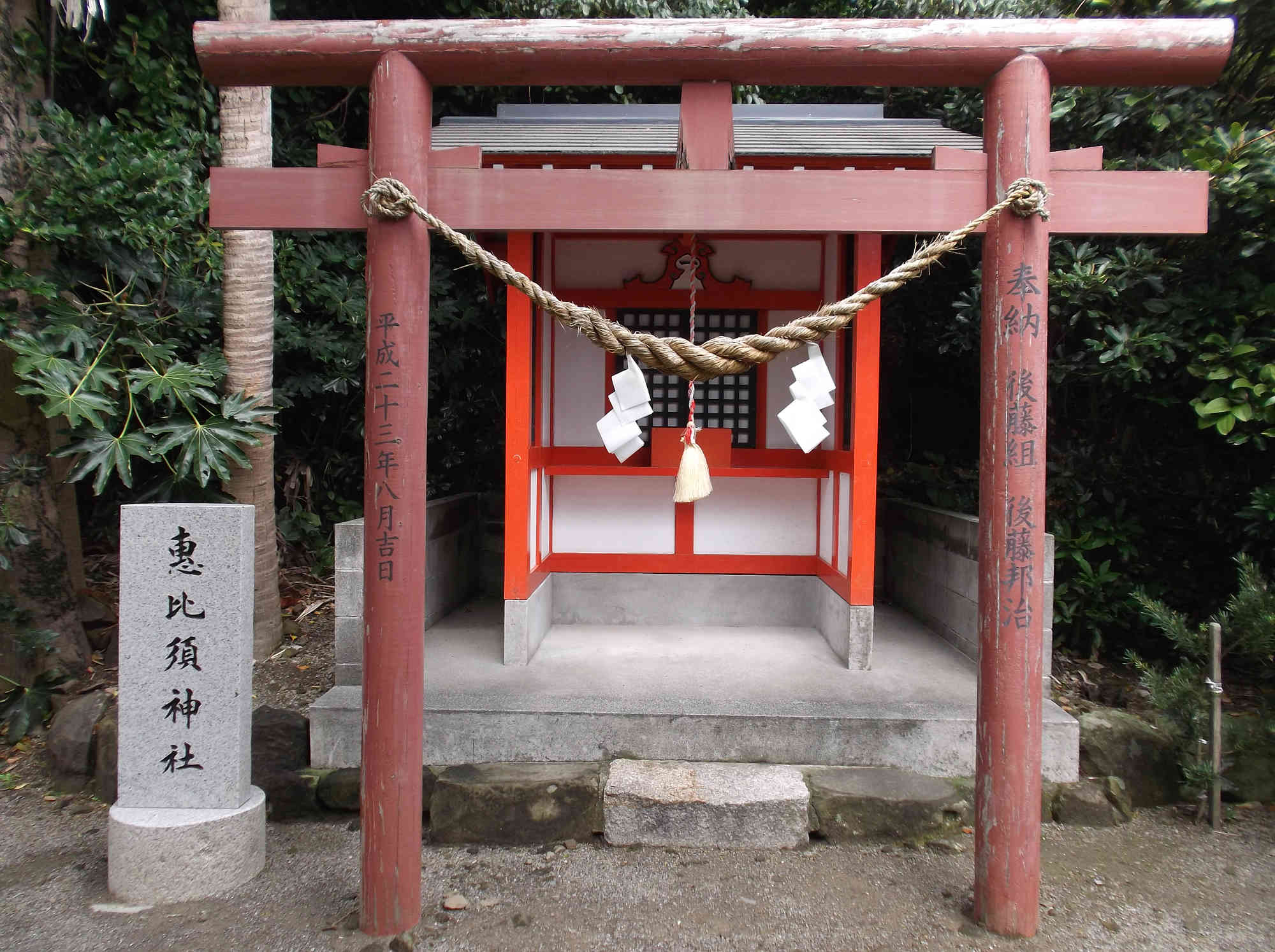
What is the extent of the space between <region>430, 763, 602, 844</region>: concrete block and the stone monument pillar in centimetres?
89

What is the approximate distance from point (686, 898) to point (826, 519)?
3182 millimetres

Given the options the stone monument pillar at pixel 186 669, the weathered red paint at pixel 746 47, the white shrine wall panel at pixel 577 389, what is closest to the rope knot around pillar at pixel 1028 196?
the weathered red paint at pixel 746 47

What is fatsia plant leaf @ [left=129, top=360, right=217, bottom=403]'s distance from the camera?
4.66 meters

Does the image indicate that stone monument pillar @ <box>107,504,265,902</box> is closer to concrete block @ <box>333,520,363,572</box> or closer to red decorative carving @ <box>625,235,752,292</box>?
concrete block @ <box>333,520,363,572</box>

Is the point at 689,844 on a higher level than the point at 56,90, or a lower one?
lower

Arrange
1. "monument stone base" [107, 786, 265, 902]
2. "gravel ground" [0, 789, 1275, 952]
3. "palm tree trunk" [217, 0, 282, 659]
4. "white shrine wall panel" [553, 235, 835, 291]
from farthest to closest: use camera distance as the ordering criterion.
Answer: "white shrine wall panel" [553, 235, 835, 291], "palm tree trunk" [217, 0, 282, 659], "monument stone base" [107, 786, 265, 902], "gravel ground" [0, 789, 1275, 952]

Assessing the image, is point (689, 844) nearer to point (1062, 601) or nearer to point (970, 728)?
point (970, 728)

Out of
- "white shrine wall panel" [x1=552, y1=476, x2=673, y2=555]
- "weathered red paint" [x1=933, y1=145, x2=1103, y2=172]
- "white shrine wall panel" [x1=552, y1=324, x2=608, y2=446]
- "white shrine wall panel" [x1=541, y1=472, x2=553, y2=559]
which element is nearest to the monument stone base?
"white shrine wall panel" [x1=541, y1=472, x2=553, y2=559]

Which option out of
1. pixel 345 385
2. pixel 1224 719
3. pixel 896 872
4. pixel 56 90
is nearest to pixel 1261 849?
pixel 1224 719

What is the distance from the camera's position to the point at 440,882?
3404 mm

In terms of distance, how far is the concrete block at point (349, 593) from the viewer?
4426 millimetres

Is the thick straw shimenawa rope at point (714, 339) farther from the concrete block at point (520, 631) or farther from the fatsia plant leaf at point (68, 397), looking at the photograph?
the fatsia plant leaf at point (68, 397)

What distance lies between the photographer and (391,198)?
2.74 metres

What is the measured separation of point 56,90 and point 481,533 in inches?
208
